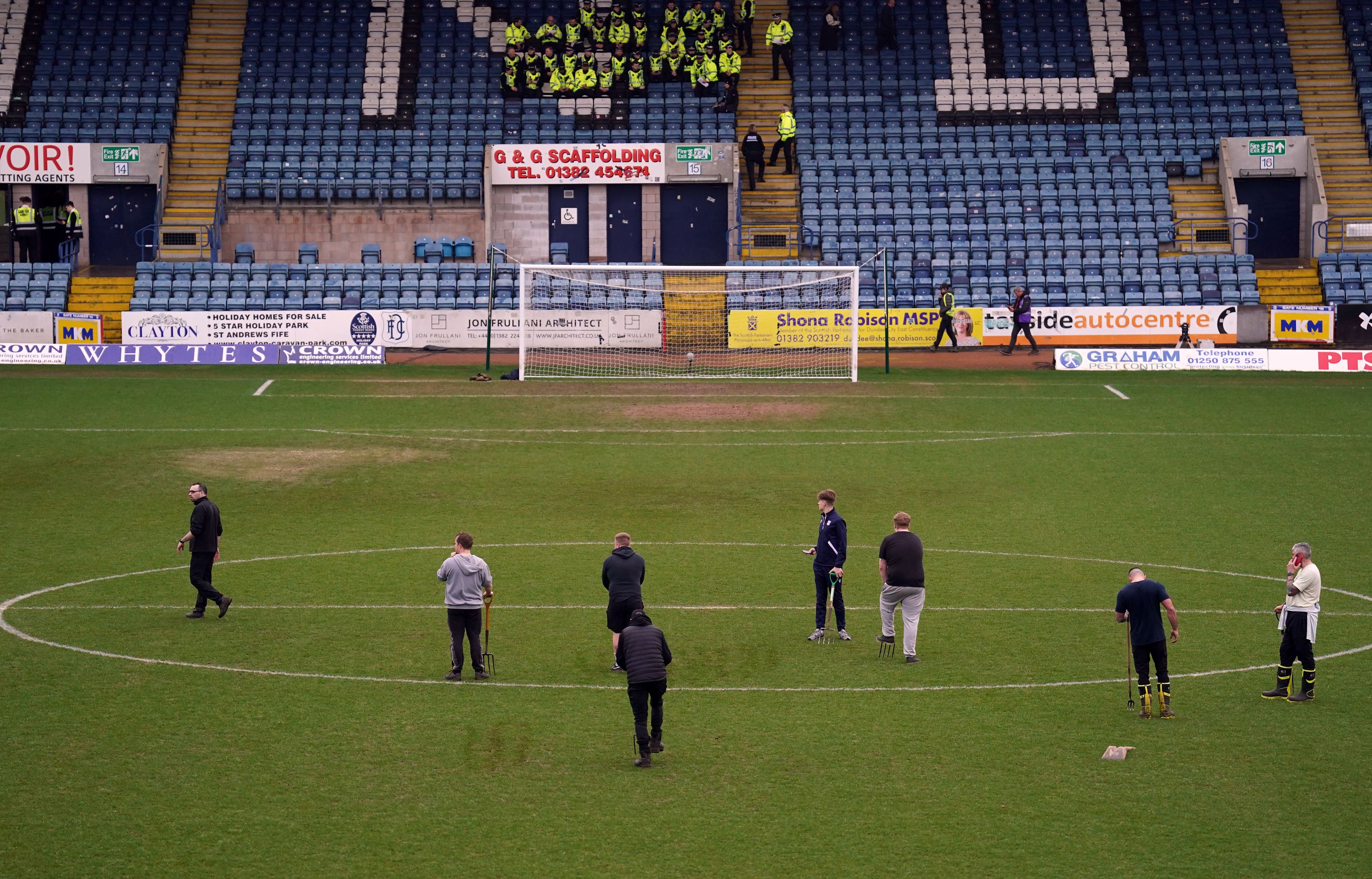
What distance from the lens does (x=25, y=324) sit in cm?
4275

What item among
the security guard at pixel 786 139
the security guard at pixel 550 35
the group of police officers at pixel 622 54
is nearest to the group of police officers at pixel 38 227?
the group of police officers at pixel 622 54

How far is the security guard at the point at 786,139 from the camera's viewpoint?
49844 millimetres

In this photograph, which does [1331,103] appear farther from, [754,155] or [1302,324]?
[754,155]

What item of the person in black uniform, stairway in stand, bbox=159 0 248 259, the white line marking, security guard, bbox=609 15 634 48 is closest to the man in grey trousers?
the white line marking

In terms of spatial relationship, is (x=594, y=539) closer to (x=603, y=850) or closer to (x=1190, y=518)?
(x=1190, y=518)

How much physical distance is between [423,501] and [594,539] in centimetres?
420

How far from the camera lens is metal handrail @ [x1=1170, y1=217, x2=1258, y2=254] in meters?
47.8

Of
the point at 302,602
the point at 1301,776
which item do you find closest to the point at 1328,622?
the point at 1301,776

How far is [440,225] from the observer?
162 feet

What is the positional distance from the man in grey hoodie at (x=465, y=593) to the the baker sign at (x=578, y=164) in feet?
117

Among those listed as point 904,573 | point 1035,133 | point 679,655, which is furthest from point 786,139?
point 904,573

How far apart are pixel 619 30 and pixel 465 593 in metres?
40.5

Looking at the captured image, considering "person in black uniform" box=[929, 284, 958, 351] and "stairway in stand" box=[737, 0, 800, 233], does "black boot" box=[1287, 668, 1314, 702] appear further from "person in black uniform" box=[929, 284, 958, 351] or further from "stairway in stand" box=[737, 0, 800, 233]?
"stairway in stand" box=[737, 0, 800, 233]

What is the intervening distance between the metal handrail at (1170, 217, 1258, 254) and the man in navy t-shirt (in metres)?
36.2
